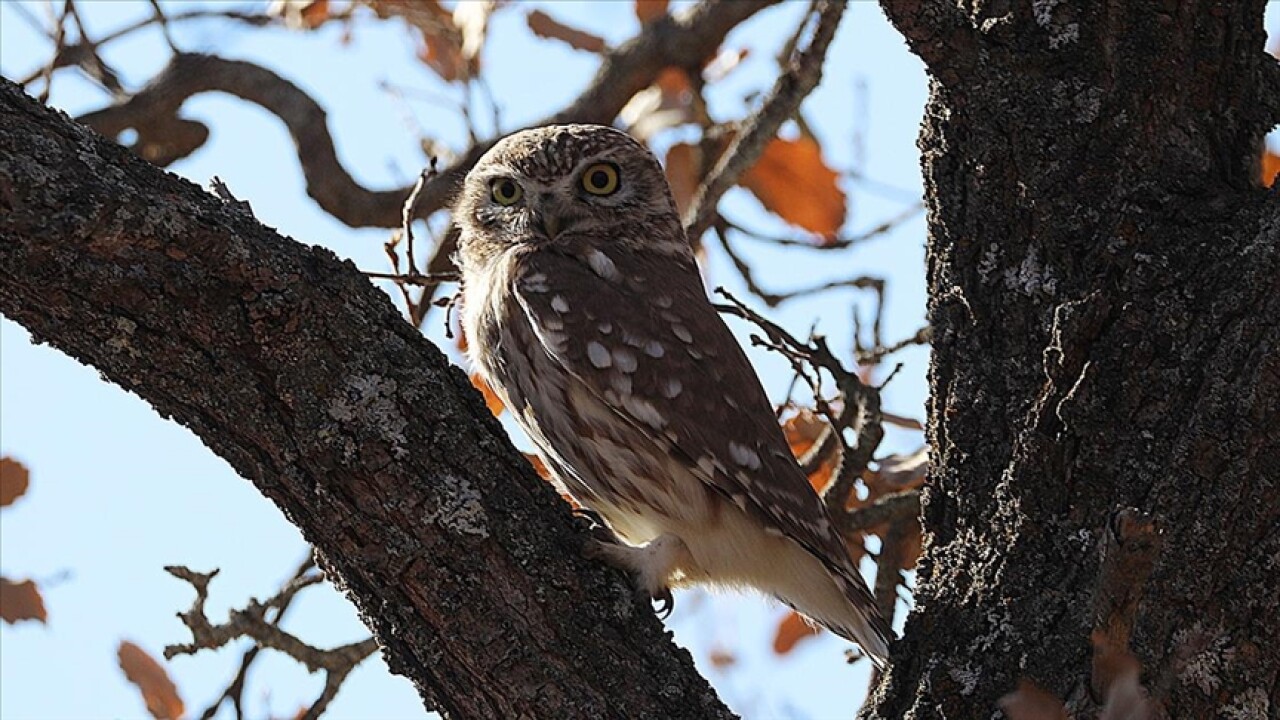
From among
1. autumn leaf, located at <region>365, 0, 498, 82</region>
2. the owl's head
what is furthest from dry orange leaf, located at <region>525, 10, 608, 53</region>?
the owl's head

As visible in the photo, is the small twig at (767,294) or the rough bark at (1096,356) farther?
the small twig at (767,294)

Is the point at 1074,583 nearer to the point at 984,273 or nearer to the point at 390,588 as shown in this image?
the point at 984,273

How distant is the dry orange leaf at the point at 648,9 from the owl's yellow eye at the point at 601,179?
3.49 ft

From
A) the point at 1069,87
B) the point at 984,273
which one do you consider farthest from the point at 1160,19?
the point at 984,273

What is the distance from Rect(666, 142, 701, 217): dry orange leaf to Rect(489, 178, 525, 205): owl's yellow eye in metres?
0.82

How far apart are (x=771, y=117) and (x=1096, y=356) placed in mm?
2554

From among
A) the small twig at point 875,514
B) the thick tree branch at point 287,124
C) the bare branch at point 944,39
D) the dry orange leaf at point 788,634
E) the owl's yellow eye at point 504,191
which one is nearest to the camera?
the bare branch at point 944,39

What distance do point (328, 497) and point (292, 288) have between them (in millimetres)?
367

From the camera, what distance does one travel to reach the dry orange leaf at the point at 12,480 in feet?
13.5

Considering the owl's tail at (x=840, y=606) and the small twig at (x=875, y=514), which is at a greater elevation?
the small twig at (x=875, y=514)

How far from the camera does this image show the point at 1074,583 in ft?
9.08

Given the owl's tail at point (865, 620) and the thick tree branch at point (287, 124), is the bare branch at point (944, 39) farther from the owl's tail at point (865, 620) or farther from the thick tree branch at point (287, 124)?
the thick tree branch at point (287, 124)

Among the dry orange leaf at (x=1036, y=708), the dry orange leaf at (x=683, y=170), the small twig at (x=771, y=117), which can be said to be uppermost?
the dry orange leaf at (x=683, y=170)

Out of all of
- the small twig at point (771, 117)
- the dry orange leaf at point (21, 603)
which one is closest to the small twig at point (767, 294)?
the small twig at point (771, 117)
